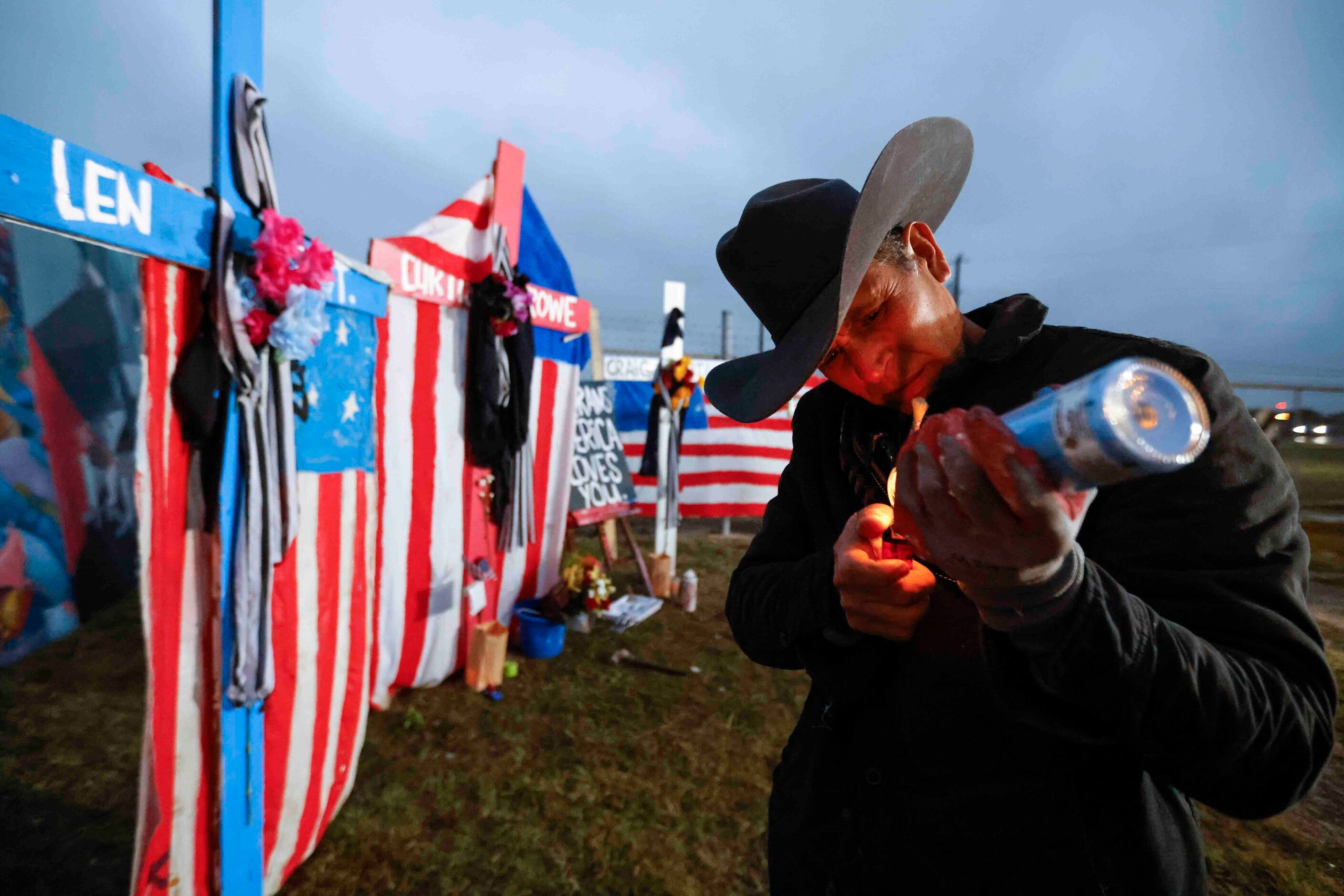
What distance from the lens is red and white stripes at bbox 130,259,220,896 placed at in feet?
6.76

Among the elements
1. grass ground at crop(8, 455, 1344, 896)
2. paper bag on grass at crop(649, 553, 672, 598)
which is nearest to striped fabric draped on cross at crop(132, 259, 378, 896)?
grass ground at crop(8, 455, 1344, 896)

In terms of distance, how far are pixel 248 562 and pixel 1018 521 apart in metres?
2.60

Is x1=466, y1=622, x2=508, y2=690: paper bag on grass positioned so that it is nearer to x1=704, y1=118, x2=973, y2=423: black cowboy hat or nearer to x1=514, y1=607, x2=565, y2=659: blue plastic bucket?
x1=514, y1=607, x2=565, y2=659: blue plastic bucket

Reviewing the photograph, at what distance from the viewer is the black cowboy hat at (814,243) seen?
0.99 m

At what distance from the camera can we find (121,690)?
13.8 feet

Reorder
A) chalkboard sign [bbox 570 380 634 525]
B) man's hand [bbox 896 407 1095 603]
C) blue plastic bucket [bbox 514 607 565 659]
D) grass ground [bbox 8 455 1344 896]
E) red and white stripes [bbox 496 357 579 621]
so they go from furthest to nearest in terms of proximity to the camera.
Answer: chalkboard sign [bbox 570 380 634 525] → red and white stripes [bbox 496 357 579 621] → blue plastic bucket [bbox 514 607 565 659] → grass ground [bbox 8 455 1344 896] → man's hand [bbox 896 407 1095 603]

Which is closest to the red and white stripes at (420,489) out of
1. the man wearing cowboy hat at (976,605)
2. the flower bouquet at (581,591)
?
the flower bouquet at (581,591)

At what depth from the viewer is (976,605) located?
2.97ft

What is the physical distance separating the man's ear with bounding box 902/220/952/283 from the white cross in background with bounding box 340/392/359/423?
2.86 meters

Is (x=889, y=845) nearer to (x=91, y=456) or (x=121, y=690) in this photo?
(x=121, y=690)

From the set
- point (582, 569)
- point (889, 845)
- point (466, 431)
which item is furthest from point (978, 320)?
point (582, 569)

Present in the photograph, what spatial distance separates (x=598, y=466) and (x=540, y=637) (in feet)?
7.09

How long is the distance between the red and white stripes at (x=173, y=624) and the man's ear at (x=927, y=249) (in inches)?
95.0

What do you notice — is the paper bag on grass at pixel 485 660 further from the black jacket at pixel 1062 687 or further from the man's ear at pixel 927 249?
the man's ear at pixel 927 249
